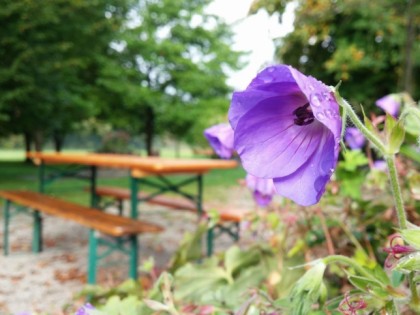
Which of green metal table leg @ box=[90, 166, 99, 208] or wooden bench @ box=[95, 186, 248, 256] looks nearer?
wooden bench @ box=[95, 186, 248, 256]

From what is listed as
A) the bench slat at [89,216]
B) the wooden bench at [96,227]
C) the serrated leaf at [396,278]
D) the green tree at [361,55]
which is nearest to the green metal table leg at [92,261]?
the wooden bench at [96,227]

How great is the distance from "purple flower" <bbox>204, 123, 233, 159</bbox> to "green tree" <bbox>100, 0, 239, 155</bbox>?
1841 centimetres

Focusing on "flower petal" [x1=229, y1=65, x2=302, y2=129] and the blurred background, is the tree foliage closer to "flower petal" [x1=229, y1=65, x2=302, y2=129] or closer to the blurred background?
the blurred background

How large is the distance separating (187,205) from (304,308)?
4358mm

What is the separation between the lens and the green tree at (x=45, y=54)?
495 inches

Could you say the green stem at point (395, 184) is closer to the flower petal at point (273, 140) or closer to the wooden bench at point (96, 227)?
the flower petal at point (273, 140)

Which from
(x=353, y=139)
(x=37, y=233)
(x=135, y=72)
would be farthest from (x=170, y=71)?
(x=353, y=139)

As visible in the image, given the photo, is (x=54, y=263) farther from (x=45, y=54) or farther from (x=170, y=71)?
(x=170, y=71)

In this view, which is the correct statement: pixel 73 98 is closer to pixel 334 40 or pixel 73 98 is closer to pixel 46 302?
pixel 334 40

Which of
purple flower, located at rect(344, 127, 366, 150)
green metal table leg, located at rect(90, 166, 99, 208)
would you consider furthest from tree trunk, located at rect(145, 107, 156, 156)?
purple flower, located at rect(344, 127, 366, 150)

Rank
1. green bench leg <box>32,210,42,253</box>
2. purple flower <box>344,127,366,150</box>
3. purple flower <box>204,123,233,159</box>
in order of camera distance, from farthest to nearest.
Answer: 1. green bench leg <box>32,210,42,253</box>
2. purple flower <box>344,127,366,150</box>
3. purple flower <box>204,123,233,159</box>

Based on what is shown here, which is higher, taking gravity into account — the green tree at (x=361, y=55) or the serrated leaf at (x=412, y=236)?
the green tree at (x=361, y=55)

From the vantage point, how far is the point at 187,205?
4.84 metres

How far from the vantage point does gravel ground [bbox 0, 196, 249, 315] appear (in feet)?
12.6
